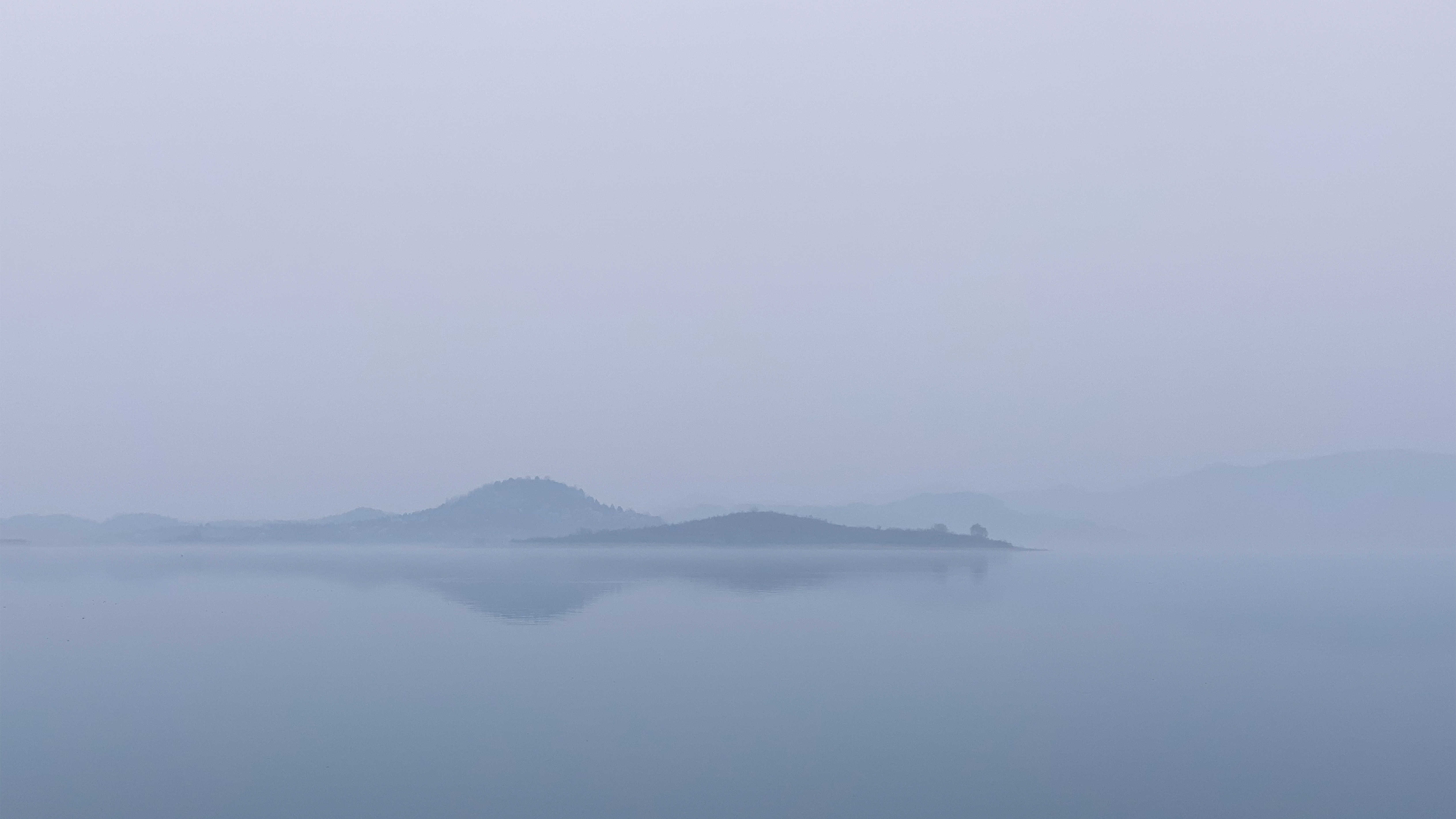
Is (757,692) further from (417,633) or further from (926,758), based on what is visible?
(417,633)

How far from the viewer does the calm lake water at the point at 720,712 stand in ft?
61.8

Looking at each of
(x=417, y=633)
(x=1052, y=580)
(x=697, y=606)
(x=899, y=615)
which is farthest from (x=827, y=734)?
(x=1052, y=580)

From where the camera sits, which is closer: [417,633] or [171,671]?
[171,671]

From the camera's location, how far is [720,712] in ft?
85.8

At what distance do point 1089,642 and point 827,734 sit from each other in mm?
21968

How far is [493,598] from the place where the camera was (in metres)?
63.2

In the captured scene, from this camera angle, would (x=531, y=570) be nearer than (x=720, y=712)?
No

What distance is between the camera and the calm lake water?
18828 mm

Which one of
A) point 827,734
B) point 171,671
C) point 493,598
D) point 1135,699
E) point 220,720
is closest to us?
point 827,734

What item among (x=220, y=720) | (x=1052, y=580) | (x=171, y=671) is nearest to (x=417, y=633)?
(x=171, y=671)

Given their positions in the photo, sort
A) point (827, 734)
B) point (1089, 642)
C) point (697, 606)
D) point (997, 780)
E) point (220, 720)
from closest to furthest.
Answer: point (997, 780), point (827, 734), point (220, 720), point (1089, 642), point (697, 606)

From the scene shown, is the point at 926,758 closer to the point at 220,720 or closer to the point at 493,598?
the point at 220,720

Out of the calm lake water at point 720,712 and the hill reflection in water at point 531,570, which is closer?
the calm lake water at point 720,712

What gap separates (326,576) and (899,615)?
209 ft
